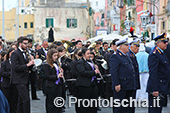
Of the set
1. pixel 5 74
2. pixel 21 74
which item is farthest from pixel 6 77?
pixel 21 74

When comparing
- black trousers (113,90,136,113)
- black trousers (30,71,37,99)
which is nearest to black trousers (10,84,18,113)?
black trousers (113,90,136,113)

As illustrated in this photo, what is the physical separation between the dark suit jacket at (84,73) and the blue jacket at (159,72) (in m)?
1.82

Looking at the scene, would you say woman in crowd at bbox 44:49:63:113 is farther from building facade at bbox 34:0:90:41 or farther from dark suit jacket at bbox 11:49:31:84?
building facade at bbox 34:0:90:41

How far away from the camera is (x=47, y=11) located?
2413 inches

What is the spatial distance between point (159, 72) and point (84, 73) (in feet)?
6.77

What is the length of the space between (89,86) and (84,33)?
171 feet

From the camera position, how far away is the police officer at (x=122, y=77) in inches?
360

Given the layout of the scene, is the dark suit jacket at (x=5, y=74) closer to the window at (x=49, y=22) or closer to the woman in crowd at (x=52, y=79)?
the woman in crowd at (x=52, y=79)

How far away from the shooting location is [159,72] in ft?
28.9

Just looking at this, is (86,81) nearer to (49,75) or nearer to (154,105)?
(49,75)

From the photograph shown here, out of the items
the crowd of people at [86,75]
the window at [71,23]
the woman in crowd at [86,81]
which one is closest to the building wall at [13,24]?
the window at [71,23]

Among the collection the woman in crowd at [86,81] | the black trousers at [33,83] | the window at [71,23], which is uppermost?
the window at [71,23]

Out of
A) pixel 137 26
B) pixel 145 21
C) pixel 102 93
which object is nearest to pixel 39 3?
pixel 137 26

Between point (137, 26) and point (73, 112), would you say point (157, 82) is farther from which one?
point (137, 26)
